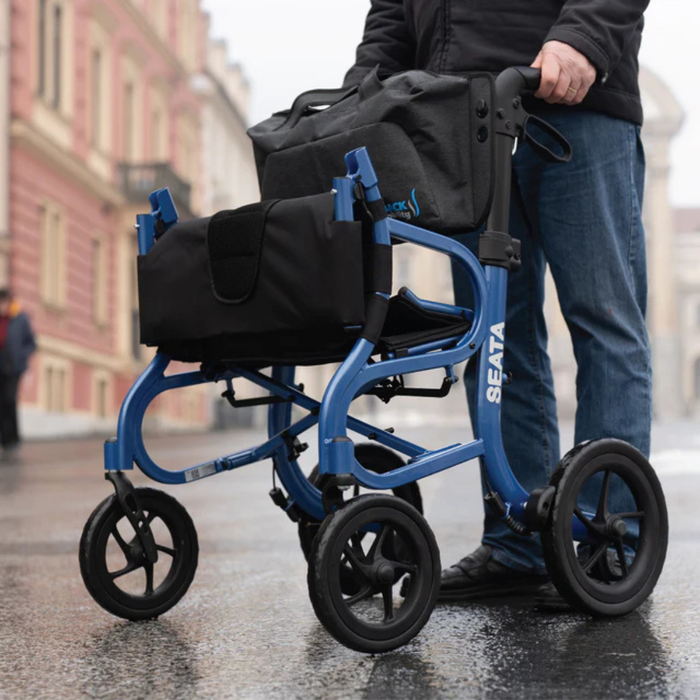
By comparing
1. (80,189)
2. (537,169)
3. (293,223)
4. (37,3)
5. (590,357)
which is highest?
(37,3)

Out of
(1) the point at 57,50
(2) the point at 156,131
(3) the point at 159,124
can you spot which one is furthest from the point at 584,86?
(3) the point at 159,124

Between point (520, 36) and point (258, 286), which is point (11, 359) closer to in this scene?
point (520, 36)

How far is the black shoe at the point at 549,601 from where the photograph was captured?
261 centimetres

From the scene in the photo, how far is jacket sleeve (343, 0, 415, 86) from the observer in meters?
3.09

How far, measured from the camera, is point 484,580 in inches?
113

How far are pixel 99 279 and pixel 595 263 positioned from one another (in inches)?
769

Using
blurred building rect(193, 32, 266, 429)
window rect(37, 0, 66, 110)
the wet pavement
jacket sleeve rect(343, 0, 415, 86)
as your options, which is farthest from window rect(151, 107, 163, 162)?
jacket sleeve rect(343, 0, 415, 86)

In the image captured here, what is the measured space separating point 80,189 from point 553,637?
62.2ft

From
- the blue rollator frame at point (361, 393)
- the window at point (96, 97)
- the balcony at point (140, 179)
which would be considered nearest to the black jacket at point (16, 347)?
the window at point (96, 97)

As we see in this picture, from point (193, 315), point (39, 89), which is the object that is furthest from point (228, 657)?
point (39, 89)

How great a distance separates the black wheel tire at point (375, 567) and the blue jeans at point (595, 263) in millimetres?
590

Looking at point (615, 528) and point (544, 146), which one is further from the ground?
point (544, 146)

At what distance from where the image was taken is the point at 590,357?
278 centimetres

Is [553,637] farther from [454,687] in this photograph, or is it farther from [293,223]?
[293,223]
